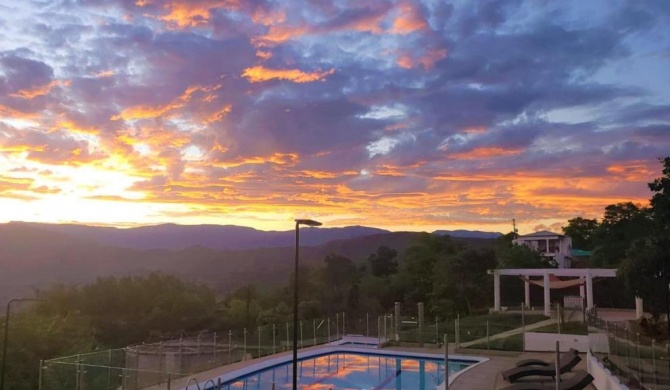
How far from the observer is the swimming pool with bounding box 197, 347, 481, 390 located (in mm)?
19766

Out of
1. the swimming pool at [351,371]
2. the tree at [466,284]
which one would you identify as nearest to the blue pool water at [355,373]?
the swimming pool at [351,371]

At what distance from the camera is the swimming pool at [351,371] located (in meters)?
19.8

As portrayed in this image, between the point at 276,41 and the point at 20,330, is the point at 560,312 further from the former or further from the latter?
the point at 20,330

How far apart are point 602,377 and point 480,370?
524 cm

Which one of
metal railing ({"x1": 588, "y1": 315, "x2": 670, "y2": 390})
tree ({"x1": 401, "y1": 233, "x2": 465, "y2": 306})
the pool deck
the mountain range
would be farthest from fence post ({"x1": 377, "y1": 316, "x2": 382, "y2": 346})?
the mountain range

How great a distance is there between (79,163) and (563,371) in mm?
19818

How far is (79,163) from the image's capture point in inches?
985

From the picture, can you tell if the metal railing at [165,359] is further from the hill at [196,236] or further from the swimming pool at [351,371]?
the hill at [196,236]

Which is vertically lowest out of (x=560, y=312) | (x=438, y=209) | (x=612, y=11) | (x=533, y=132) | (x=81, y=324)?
(x=81, y=324)

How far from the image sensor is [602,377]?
15.0 meters

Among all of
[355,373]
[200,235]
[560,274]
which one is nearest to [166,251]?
[200,235]

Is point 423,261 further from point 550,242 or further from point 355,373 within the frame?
point 355,373

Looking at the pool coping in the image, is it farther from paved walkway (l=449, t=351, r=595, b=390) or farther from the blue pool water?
paved walkway (l=449, t=351, r=595, b=390)

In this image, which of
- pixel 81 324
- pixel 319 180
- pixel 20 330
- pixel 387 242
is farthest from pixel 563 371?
pixel 387 242
